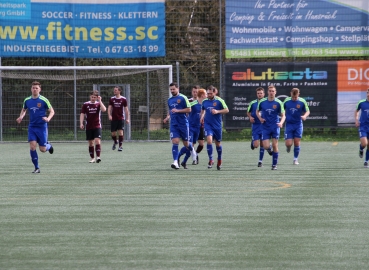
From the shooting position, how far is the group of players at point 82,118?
17.4 metres

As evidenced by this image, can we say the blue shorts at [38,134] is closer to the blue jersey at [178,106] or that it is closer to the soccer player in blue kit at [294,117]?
the blue jersey at [178,106]

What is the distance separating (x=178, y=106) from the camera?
59.9 feet

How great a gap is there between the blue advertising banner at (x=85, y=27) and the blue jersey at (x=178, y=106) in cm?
1401

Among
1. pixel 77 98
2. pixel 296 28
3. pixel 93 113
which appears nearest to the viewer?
pixel 93 113

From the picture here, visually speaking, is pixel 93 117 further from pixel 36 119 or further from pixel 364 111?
pixel 364 111

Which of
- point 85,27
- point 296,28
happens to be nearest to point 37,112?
point 85,27

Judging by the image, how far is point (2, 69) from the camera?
31609 mm

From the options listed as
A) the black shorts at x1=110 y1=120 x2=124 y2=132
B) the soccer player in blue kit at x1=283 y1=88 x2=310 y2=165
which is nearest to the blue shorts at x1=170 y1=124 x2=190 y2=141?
the soccer player in blue kit at x1=283 y1=88 x2=310 y2=165

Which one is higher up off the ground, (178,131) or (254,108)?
(254,108)

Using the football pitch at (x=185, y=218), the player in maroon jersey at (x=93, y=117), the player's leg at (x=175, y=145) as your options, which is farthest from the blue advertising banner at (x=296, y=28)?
the player's leg at (x=175, y=145)

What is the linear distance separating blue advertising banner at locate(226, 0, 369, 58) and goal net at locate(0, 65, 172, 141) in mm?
3488

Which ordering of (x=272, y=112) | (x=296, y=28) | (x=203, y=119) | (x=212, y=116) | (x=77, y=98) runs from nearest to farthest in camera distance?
(x=212, y=116) → (x=272, y=112) → (x=203, y=119) → (x=296, y=28) → (x=77, y=98)

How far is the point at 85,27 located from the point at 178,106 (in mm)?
15007

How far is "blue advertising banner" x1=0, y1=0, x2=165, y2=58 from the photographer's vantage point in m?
32.1
